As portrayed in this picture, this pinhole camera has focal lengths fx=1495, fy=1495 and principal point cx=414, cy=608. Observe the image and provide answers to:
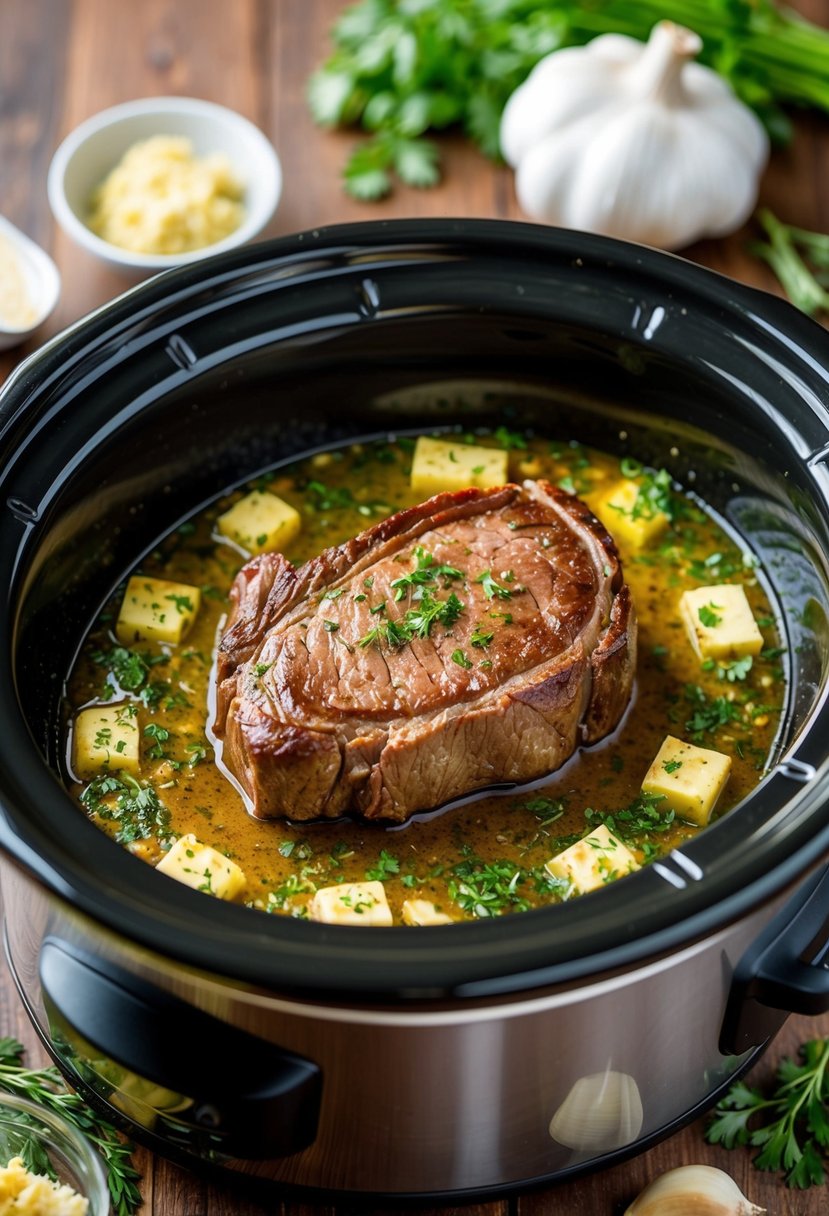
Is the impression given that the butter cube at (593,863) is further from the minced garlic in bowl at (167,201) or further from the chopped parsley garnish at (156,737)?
the minced garlic in bowl at (167,201)

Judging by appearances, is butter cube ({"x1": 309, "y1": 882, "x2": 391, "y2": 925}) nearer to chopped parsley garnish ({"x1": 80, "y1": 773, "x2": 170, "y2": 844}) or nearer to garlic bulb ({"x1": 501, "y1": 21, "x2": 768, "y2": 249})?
chopped parsley garnish ({"x1": 80, "y1": 773, "x2": 170, "y2": 844})

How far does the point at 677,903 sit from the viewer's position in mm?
2248

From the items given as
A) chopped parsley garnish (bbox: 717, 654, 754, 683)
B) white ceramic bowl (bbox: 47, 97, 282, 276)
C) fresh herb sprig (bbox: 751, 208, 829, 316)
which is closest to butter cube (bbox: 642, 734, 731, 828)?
chopped parsley garnish (bbox: 717, 654, 754, 683)

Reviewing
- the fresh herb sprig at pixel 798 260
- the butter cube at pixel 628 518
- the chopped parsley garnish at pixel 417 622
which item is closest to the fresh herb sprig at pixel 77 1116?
the chopped parsley garnish at pixel 417 622

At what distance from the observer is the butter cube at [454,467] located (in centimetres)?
350

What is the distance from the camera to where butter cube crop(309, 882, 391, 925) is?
2635mm

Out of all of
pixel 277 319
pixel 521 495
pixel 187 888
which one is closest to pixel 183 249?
pixel 277 319

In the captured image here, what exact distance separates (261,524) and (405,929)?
141cm

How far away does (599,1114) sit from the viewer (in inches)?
104

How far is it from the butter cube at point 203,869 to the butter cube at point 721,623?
1.14m

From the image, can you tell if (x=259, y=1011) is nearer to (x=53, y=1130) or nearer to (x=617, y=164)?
(x=53, y=1130)

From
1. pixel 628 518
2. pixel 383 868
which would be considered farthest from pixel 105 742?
pixel 628 518

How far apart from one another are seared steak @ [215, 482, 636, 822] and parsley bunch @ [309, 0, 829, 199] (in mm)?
1918

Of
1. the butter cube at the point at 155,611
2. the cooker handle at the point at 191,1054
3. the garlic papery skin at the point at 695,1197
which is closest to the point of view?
the cooker handle at the point at 191,1054
